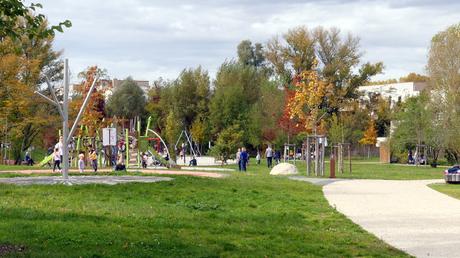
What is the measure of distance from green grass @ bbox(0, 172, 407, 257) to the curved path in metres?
0.48

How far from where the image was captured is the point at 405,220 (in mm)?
16797

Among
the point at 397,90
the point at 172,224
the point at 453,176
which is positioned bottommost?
the point at 172,224

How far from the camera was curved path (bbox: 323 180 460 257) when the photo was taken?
12.8 m

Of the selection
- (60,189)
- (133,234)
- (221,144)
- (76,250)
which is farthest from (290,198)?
(221,144)

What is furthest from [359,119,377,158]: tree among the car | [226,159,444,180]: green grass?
the car

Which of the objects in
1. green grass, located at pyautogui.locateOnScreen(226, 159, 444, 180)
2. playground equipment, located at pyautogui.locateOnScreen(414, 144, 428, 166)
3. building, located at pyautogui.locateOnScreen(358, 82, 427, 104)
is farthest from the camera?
building, located at pyautogui.locateOnScreen(358, 82, 427, 104)

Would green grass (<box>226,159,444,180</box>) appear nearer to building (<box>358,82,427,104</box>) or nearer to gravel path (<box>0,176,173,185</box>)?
gravel path (<box>0,176,173,185</box>)

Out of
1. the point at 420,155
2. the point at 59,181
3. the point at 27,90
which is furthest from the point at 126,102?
the point at 59,181

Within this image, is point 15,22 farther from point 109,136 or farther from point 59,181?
point 109,136

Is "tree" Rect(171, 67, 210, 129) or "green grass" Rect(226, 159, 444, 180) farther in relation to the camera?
"tree" Rect(171, 67, 210, 129)

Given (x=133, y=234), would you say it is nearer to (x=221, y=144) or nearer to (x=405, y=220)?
(x=405, y=220)

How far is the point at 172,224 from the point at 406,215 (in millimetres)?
6616

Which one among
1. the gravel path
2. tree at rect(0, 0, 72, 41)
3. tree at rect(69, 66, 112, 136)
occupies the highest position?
tree at rect(69, 66, 112, 136)

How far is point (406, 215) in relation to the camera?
706 inches
